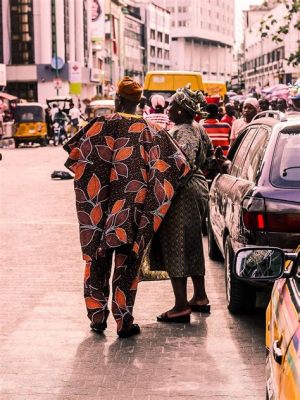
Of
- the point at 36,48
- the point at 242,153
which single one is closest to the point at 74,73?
the point at 36,48

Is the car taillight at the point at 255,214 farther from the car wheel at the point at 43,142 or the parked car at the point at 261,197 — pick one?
the car wheel at the point at 43,142

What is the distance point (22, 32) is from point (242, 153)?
69.0 m

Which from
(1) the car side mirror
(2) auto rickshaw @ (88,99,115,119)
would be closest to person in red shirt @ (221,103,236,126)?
(1) the car side mirror

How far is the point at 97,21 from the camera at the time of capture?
99.4 metres

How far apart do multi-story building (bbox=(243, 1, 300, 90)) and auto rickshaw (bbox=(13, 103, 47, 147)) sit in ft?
132

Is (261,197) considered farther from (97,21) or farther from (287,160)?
(97,21)

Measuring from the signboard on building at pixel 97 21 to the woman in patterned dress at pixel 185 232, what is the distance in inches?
3582

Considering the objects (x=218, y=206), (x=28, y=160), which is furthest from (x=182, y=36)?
(x=218, y=206)

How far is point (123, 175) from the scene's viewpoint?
21.7ft

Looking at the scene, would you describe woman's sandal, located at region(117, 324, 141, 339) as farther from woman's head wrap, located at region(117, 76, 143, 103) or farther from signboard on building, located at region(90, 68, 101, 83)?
signboard on building, located at region(90, 68, 101, 83)

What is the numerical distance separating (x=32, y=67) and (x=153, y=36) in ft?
312

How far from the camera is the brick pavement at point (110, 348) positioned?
5539mm

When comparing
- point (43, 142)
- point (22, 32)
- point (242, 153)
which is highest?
point (22, 32)

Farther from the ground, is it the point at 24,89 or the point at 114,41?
the point at 114,41
